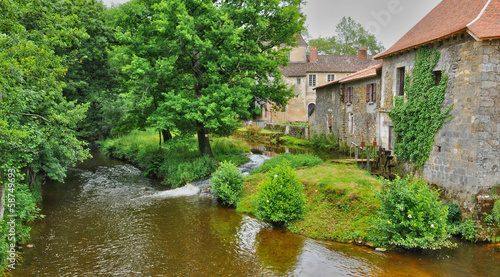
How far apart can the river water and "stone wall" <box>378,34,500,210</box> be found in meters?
2.06

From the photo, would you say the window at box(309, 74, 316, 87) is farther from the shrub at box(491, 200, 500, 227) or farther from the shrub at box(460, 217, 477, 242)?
the shrub at box(491, 200, 500, 227)

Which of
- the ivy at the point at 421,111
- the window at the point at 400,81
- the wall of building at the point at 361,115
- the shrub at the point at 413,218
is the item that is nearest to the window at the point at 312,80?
the wall of building at the point at 361,115

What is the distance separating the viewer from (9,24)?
8.26 meters

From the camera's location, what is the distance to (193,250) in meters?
9.74

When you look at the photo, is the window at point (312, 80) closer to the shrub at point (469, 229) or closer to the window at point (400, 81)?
the window at point (400, 81)

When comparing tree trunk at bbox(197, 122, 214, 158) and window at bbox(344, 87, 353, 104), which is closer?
tree trunk at bbox(197, 122, 214, 158)

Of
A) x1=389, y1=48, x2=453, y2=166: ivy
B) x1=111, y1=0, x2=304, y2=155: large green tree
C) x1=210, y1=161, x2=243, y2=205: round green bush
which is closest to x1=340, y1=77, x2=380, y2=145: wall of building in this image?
x1=111, y1=0, x2=304, y2=155: large green tree

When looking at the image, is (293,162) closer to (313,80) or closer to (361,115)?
(361,115)

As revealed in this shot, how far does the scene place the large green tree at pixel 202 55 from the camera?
16500 millimetres

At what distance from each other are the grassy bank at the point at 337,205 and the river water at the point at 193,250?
468mm

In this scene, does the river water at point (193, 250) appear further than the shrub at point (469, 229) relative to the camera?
No

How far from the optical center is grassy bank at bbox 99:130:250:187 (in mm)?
17984

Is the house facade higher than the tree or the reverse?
the reverse

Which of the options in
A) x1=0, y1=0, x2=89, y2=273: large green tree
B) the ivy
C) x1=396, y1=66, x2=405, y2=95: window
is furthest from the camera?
x1=396, y1=66, x2=405, y2=95: window
